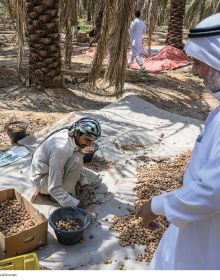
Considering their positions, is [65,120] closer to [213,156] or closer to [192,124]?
[192,124]

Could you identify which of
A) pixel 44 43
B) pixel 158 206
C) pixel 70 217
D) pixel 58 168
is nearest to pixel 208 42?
pixel 158 206

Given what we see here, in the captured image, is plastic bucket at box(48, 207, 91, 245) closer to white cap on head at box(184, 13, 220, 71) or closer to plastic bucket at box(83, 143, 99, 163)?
plastic bucket at box(83, 143, 99, 163)

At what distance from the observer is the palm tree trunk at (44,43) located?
7.57 m

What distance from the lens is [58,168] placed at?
146 inches

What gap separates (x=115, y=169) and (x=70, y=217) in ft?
4.69

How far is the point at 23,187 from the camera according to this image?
14.6 ft

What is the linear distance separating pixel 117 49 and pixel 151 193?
3.36m

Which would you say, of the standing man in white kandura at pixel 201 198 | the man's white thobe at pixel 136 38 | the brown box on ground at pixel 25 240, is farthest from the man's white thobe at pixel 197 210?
the man's white thobe at pixel 136 38

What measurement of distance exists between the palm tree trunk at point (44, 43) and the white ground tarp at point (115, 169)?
1619mm

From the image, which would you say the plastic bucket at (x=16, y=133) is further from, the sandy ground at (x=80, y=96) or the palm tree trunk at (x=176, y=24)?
the palm tree trunk at (x=176, y=24)

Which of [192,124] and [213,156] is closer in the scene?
[213,156]

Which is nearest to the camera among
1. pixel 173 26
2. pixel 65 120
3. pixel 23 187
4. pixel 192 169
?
pixel 192 169

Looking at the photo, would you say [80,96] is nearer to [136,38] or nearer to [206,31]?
[136,38]

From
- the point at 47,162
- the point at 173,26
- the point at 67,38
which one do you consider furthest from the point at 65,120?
the point at 173,26
